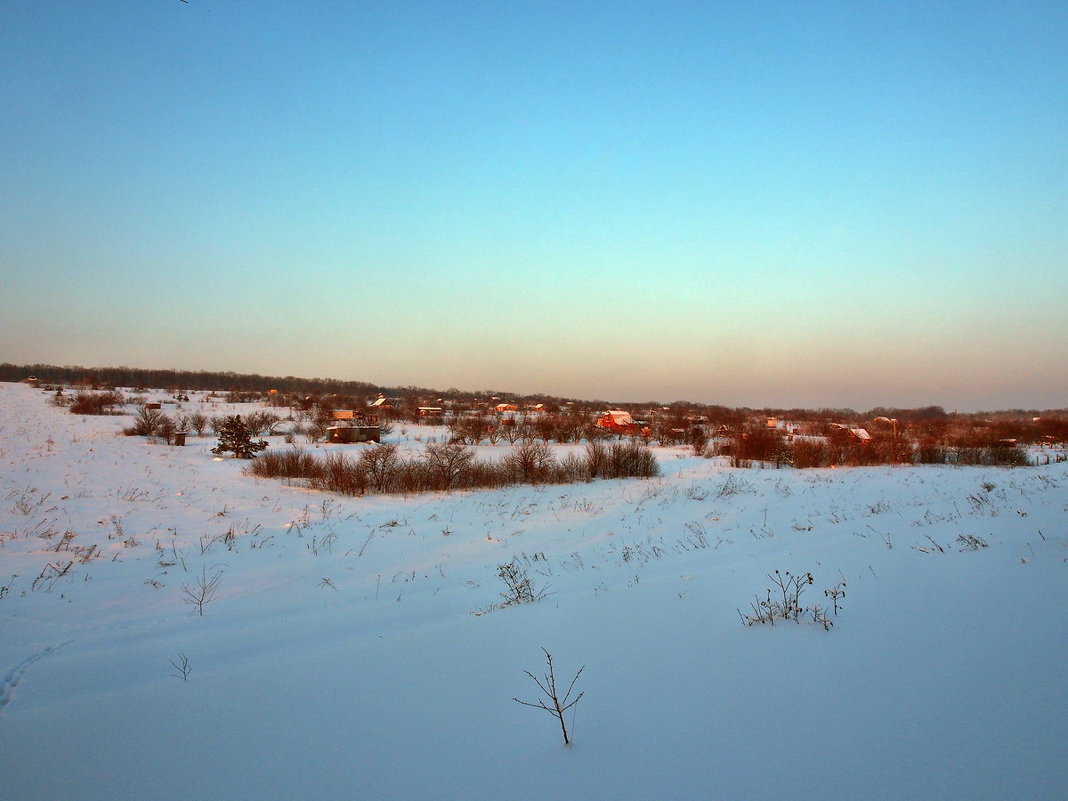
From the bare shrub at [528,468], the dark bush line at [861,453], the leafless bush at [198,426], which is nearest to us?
the bare shrub at [528,468]

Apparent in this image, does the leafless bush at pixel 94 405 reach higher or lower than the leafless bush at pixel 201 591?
higher

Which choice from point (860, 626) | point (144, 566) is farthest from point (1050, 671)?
point (144, 566)

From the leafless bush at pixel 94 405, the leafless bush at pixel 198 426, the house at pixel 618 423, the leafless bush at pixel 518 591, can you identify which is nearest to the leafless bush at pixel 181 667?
the leafless bush at pixel 518 591

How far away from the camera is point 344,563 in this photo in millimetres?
8891

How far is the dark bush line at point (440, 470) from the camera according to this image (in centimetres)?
1631

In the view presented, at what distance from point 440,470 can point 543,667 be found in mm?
13448

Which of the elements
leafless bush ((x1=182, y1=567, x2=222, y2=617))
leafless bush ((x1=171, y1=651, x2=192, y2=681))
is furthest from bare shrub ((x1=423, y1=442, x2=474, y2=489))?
leafless bush ((x1=171, y1=651, x2=192, y2=681))

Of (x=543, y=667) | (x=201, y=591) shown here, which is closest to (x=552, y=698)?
(x=543, y=667)

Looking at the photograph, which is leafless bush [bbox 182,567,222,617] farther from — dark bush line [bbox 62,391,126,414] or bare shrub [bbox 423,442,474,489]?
dark bush line [bbox 62,391,126,414]

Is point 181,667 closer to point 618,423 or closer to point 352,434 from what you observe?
point 352,434

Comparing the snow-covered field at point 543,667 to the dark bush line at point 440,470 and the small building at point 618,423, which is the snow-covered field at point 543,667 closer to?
the dark bush line at point 440,470

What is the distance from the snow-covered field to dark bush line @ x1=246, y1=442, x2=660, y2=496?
6804 millimetres

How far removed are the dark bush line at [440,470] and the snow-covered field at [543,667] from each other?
680 cm

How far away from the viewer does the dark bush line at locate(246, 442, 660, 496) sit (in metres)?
16.3
